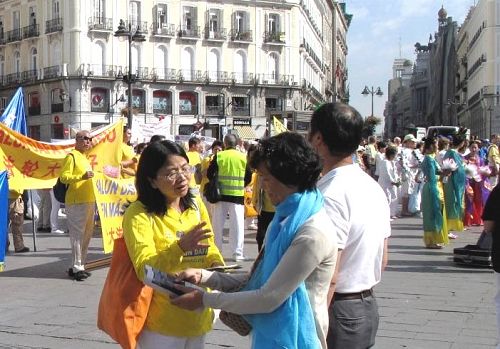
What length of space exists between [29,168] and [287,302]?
926 cm

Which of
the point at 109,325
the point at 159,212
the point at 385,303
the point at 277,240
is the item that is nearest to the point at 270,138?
the point at 277,240

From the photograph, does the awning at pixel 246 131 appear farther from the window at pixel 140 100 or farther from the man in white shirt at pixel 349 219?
the man in white shirt at pixel 349 219

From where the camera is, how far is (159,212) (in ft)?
12.1

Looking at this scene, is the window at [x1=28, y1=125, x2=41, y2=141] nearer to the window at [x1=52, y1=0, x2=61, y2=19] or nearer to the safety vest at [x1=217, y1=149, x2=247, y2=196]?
the window at [x1=52, y1=0, x2=61, y2=19]

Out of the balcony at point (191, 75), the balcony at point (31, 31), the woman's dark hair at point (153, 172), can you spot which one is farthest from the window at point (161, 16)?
the woman's dark hair at point (153, 172)

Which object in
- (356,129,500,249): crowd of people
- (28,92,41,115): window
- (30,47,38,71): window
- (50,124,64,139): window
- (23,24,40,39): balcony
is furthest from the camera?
Result: (30,47,38,71): window

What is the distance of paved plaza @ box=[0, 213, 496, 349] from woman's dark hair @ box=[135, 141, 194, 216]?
2804 mm

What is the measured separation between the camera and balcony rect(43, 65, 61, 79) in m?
58.6

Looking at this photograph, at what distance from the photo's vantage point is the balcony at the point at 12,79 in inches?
2497

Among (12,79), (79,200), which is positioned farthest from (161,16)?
(79,200)

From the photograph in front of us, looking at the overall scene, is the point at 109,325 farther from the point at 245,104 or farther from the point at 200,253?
the point at 245,104

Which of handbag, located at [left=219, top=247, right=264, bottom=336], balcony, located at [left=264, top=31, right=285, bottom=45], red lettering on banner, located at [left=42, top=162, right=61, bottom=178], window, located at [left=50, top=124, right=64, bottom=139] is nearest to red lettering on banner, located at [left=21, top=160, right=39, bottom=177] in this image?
red lettering on banner, located at [left=42, top=162, right=61, bottom=178]

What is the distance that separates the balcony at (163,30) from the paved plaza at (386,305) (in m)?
50.4

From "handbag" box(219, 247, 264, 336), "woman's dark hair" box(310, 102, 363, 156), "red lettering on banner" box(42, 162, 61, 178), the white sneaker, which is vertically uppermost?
"woman's dark hair" box(310, 102, 363, 156)
